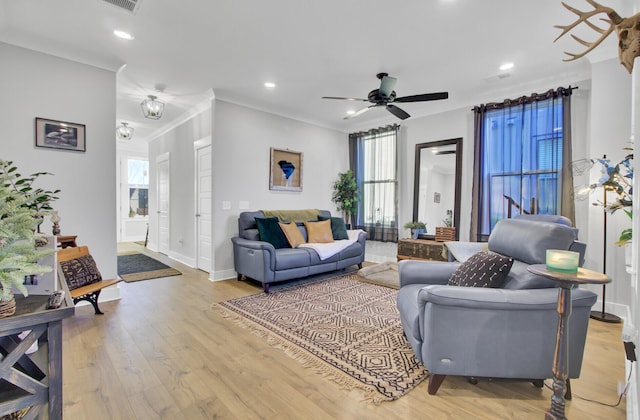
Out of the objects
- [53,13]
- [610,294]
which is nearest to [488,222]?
[610,294]

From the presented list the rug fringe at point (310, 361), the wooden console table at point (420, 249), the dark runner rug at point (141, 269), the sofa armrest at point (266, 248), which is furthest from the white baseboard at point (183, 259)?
the wooden console table at point (420, 249)

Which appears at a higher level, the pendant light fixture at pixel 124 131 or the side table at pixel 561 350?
the pendant light fixture at pixel 124 131

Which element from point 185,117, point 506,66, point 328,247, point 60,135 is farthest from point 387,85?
point 185,117

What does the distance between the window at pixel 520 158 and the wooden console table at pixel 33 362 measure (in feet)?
15.0

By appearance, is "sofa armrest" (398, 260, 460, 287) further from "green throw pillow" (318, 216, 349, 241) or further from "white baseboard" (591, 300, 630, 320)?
"green throw pillow" (318, 216, 349, 241)

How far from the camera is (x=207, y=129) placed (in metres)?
4.66

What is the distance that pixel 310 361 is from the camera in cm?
221

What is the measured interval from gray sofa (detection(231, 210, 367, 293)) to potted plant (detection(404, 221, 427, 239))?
3.06 feet

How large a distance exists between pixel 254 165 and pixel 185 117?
168 centimetres

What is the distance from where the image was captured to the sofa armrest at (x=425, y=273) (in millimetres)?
2459

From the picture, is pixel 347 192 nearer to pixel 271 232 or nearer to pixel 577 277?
pixel 271 232

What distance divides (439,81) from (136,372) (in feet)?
14.4

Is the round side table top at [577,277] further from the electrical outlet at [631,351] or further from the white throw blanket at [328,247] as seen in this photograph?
the white throw blanket at [328,247]

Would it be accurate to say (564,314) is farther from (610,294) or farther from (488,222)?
(488,222)
